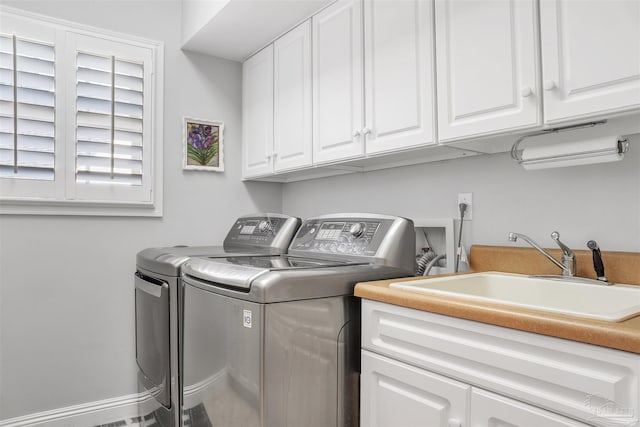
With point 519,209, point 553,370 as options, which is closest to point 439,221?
point 519,209

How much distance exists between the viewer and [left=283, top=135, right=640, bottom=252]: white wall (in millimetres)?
1351

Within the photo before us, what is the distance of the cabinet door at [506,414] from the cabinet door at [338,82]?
3.66ft

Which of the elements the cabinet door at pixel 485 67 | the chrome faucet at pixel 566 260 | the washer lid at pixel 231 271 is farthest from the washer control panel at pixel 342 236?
the chrome faucet at pixel 566 260

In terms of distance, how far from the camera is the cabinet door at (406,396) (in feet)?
3.49

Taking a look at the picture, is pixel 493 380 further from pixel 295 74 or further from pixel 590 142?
pixel 295 74

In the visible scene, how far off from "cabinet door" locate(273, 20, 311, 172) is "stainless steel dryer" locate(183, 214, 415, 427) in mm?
794

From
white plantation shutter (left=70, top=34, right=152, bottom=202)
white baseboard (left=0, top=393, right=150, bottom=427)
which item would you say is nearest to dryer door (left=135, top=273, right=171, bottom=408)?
white baseboard (left=0, top=393, right=150, bottom=427)

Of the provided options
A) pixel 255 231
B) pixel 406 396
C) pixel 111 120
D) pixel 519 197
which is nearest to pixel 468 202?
pixel 519 197

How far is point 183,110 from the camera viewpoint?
2604 mm

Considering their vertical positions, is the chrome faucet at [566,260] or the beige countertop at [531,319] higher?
the chrome faucet at [566,260]

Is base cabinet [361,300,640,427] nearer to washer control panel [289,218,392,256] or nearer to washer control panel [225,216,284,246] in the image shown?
A: washer control panel [289,218,392,256]

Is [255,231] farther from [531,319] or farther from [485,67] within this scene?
[531,319]

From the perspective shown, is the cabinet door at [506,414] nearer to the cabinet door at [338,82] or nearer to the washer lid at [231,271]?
the washer lid at [231,271]

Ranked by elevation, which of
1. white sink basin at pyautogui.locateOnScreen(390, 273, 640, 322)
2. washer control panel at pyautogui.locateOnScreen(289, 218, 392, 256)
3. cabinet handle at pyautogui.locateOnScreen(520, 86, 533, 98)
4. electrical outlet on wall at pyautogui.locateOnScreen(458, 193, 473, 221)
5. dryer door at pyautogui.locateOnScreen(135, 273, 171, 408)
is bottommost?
dryer door at pyautogui.locateOnScreen(135, 273, 171, 408)
